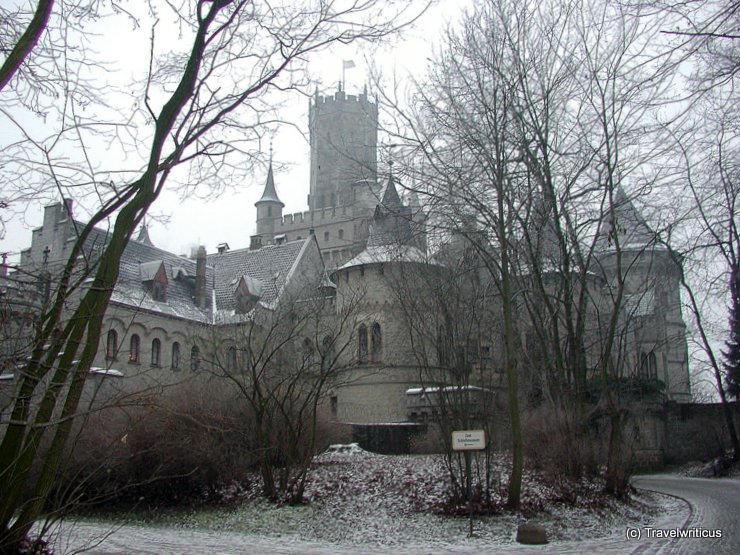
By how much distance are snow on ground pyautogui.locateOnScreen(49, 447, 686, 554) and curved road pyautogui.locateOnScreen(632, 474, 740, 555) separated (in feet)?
1.84

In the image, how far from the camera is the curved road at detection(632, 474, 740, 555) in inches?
417

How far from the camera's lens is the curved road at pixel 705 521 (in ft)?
34.8

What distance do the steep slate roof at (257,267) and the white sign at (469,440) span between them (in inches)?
1096

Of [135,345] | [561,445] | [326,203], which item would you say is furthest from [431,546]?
[326,203]

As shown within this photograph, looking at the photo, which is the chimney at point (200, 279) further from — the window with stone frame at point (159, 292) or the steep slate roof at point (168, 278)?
the window with stone frame at point (159, 292)

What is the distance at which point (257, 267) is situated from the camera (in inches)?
1694

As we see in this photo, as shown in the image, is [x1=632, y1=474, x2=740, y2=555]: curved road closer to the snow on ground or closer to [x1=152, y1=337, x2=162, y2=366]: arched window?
the snow on ground

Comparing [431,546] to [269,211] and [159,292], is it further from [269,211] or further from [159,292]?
[269,211]

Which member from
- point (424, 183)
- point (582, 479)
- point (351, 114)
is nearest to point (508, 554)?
point (582, 479)

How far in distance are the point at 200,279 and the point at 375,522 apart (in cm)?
2882

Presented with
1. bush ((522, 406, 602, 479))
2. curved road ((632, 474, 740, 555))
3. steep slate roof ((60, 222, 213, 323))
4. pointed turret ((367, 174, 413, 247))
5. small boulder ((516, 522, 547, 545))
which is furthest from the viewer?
steep slate roof ((60, 222, 213, 323))

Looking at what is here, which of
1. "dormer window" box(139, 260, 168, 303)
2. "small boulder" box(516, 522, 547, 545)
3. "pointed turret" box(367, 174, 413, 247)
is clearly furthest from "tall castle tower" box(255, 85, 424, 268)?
"small boulder" box(516, 522, 547, 545)

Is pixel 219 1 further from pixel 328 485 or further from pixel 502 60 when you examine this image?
pixel 328 485

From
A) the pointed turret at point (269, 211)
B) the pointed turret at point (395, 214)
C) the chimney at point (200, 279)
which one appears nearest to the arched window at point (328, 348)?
the pointed turret at point (395, 214)
